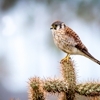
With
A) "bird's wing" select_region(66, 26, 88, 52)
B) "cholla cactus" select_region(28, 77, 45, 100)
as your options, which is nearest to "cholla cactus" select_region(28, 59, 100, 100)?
"cholla cactus" select_region(28, 77, 45, 100)

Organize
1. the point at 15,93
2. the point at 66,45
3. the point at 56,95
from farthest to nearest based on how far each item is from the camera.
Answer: the point at 15,93 → the point at 66,45 → the point at 56,95

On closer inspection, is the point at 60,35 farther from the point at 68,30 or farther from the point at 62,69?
the point at 62,69

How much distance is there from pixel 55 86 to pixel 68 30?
1.17 m

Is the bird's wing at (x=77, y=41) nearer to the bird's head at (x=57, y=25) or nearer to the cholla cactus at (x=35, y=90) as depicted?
the bird's head at (x=57, y=25)

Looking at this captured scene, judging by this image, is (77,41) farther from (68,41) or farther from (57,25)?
(57,25)

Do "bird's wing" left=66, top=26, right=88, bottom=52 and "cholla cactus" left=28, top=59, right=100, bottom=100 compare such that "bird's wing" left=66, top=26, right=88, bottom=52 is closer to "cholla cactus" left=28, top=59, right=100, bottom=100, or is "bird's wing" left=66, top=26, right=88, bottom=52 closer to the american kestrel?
the american kestrel

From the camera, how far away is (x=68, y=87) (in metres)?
4.23

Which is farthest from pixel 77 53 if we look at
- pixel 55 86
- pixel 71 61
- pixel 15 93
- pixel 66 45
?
pixel 15 93

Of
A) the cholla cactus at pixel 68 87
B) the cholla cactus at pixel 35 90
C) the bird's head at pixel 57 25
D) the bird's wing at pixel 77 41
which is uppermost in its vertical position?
the bird's head at pixel 57 25

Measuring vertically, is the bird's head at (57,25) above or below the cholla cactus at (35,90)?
above

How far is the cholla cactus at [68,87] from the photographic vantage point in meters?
4.10

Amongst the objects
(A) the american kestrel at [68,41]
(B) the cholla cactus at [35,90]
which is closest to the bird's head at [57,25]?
(A) the american kestrel at [68,41]

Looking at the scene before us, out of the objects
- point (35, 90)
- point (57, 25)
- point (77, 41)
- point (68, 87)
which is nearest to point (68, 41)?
point (77, 41)

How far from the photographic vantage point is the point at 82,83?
429 centimetres
